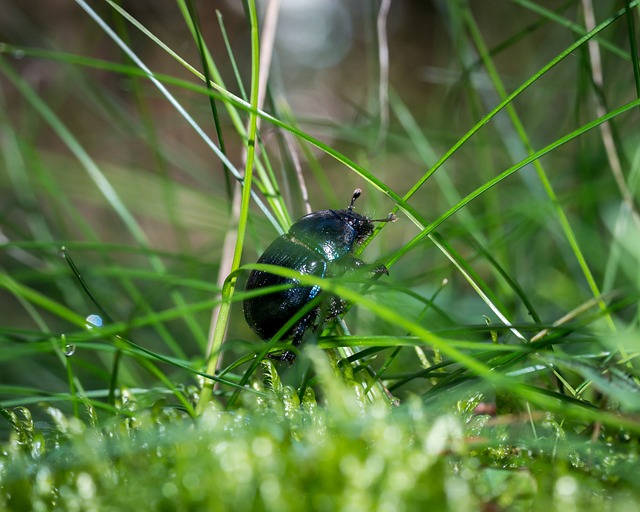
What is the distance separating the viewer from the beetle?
847 mm

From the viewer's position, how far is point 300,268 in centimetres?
90

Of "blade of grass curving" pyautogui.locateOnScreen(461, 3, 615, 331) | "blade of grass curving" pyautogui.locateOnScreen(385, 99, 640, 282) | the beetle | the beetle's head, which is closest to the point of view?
"blade of grass curving" pyautogui.locateOnScreen(385, 99, 640, 282)

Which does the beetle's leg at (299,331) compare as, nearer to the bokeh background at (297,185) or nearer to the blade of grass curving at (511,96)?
the bokeh background at (297,185)

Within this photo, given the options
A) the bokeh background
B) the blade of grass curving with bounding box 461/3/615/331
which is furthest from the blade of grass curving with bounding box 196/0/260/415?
the blade of grass curving with bounding box 461/3/615/331

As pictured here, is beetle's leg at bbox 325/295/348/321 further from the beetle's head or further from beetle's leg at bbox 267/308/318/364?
the beetle's head

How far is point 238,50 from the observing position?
4691mm

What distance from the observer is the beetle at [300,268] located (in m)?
0.85

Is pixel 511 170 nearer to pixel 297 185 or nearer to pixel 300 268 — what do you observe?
pixel 300 268

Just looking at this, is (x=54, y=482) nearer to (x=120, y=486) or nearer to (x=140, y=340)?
(x=120, y=486)

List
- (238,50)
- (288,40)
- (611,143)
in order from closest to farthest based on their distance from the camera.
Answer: (611,143) < (238,50) < (288,40)

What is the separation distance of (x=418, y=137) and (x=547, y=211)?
1.07ft

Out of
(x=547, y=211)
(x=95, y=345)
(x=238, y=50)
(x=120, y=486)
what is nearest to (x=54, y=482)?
(x=120, y=486)

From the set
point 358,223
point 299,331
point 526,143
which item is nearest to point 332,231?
point 358,223

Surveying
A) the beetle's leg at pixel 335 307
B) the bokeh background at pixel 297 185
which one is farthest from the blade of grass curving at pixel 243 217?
the beetle's leg at pixel 335 307
